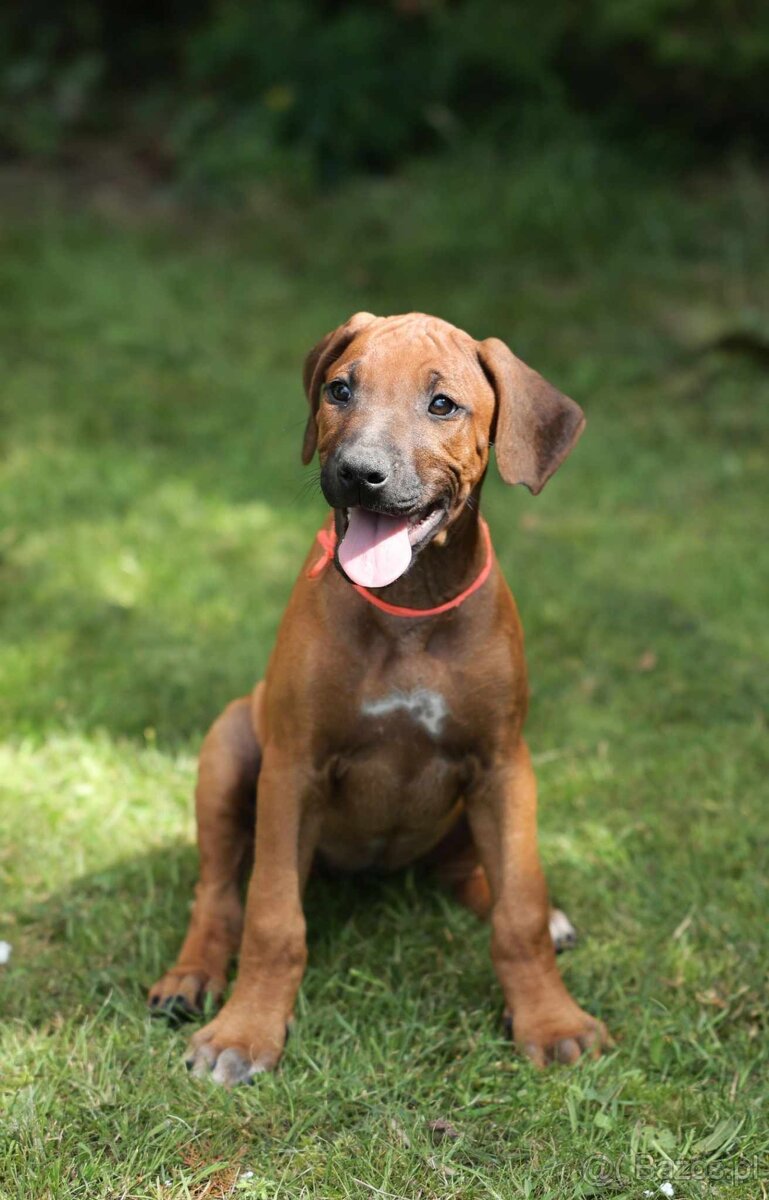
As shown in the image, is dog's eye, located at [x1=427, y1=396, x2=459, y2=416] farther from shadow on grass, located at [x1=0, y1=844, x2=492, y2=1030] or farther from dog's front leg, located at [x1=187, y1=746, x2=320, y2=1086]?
shadow on grass, located at [x1=0, y1=844, x2=492, y2=1030]

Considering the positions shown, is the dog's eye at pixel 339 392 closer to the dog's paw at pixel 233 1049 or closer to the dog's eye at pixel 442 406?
the dog's eye at pixel 442 406

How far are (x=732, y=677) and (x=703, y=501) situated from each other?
2074 mm

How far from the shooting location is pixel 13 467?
25.7 ft

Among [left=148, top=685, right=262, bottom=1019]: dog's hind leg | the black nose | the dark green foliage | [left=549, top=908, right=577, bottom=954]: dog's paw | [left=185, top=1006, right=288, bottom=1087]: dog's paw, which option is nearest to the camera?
the black nose

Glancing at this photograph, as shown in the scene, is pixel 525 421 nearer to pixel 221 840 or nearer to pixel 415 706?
pixel 415 706

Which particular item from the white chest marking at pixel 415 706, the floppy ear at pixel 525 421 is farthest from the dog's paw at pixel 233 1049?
the floppy ear at pixel 525 421

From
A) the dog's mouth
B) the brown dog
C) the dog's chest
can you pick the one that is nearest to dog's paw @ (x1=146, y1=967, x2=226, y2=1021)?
the brown dog

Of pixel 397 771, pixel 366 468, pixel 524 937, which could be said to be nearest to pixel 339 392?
pixel 366 468

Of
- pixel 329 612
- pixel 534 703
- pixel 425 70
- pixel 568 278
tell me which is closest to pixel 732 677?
pixel 534 703

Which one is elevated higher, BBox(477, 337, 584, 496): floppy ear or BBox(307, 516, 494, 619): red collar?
BBox(477, 337, 584, 496): floppy ear

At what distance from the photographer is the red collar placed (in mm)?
3828

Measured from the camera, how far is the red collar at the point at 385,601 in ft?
12.6

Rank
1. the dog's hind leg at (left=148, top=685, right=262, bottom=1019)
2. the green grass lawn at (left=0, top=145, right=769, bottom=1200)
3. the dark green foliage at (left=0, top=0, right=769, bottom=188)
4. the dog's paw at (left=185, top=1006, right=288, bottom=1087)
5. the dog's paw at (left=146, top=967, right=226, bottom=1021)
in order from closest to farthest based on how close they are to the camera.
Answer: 1. the green grass lawn at (left=0, top=145, right=769, bottom=1200)
2. the dog's paw at (left=185, top=1006, right=288, bottom=1087)
3. the dog's paw at (left=146, top=967, right=226, bottom=1021)
4. the dog's hind leg at (left=148, top=685, right=262, bottom=1019)
5. the dark green foliage at (left=0, top=0, right=769, bottom=188)

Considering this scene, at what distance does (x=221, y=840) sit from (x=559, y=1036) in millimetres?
1120
